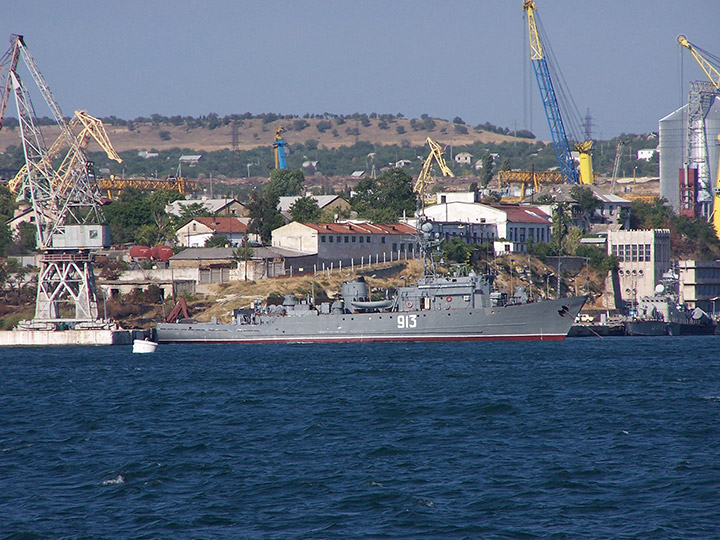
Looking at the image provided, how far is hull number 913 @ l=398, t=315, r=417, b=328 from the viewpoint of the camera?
65812 millimetres

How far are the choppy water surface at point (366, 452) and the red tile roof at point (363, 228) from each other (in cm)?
3900

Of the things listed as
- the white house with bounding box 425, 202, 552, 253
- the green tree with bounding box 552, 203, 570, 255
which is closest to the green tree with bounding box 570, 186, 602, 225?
the green tree with bounding box 552, 203, 570, 255

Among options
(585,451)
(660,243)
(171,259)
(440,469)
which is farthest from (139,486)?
(660,243)

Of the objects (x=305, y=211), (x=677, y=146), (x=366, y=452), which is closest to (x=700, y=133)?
(x=677, y=146)

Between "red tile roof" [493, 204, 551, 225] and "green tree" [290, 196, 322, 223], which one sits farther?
"green tree" [290, 196, 322, 223]

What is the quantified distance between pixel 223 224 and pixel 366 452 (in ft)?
241

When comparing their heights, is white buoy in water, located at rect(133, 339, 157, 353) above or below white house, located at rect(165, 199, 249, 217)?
below

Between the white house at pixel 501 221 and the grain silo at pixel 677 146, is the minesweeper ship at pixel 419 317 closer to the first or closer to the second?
the white house at pixel 501 221

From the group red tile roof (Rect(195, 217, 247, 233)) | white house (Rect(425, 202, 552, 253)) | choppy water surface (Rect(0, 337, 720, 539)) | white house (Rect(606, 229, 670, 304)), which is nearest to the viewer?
choppy water surface (Rect(0, 337, 720, 539))

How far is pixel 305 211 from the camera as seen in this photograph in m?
108

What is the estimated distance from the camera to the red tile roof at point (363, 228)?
88.3 m

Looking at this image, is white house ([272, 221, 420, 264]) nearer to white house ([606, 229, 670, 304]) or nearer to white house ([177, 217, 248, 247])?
white house ([177, 217, 248, 247])

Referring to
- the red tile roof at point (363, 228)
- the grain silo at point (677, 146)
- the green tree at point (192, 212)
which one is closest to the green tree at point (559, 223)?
the red tile roof at point (363, 228)

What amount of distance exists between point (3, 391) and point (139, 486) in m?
22.9
